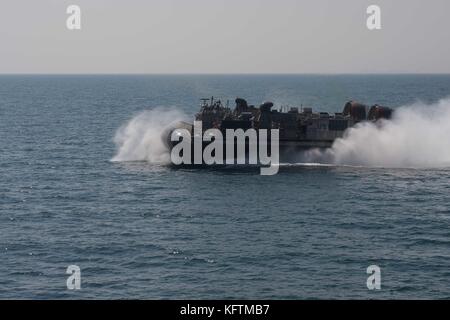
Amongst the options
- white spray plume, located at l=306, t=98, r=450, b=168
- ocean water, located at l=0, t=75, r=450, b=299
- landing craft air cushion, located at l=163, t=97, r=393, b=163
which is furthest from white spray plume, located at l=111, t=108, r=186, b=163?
white spray plume, located at l=306, t=98, r=450, b=168

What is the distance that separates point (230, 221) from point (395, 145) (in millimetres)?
31721

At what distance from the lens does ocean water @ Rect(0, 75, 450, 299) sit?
37.7m

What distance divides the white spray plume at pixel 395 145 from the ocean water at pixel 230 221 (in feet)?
0.49

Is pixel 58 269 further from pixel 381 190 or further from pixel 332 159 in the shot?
pixel 332 159

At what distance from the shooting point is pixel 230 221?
5156 cm

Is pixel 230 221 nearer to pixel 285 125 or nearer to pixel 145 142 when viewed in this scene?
pixel 285 125

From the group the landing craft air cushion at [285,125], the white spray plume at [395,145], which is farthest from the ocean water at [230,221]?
the landing craft air cushion at [285,125]

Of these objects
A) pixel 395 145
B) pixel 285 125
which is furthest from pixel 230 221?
pixel 395 145

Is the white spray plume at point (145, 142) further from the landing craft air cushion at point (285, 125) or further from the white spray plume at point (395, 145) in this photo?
the white spray plume at point (395, 145)

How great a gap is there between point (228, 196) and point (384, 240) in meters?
18.1

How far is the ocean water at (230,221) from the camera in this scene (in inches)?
1485

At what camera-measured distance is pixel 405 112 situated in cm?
7869

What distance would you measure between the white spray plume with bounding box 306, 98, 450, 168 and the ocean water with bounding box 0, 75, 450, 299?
0.15 metres
